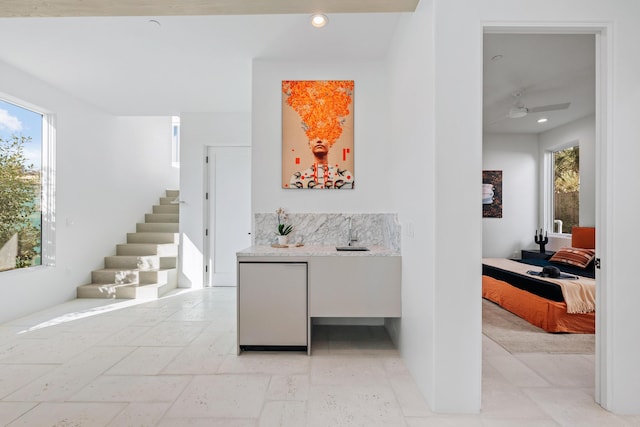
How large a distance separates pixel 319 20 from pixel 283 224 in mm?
1797

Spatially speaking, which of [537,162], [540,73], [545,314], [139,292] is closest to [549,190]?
[537,162]

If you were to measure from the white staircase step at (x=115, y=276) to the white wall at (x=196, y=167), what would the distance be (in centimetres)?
66

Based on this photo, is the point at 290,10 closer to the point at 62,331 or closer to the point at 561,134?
the point at 62,331

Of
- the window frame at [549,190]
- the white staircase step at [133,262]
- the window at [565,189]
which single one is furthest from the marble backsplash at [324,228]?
the window frame at [549,190]

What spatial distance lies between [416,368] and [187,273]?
13.1ft

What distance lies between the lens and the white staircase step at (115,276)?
4.74 m

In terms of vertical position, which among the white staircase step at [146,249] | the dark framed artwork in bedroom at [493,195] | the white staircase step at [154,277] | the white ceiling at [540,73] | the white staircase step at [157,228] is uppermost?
the white ceiling at [540,73]

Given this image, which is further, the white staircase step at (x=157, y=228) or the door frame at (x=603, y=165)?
the white staircase step at (x=157, y=228)

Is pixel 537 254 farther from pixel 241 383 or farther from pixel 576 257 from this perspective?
pixel 241 383

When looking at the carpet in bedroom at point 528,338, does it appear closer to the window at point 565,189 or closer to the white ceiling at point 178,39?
the white ceiling at point 178,39

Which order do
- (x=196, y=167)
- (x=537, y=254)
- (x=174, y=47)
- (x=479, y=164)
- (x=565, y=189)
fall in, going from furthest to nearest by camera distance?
1. (x=565, y=189)
2. (x=537, y=254)
3. (x=196, y=167)
4. (x=174, y=47)
5. (x=479, y=164)

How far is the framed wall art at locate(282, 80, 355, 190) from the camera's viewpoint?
3.31 metres

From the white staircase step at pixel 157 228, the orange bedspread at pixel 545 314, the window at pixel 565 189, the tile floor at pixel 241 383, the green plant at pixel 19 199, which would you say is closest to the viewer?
the tile floor at pixel 241 383

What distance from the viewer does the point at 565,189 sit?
5.82 meters
